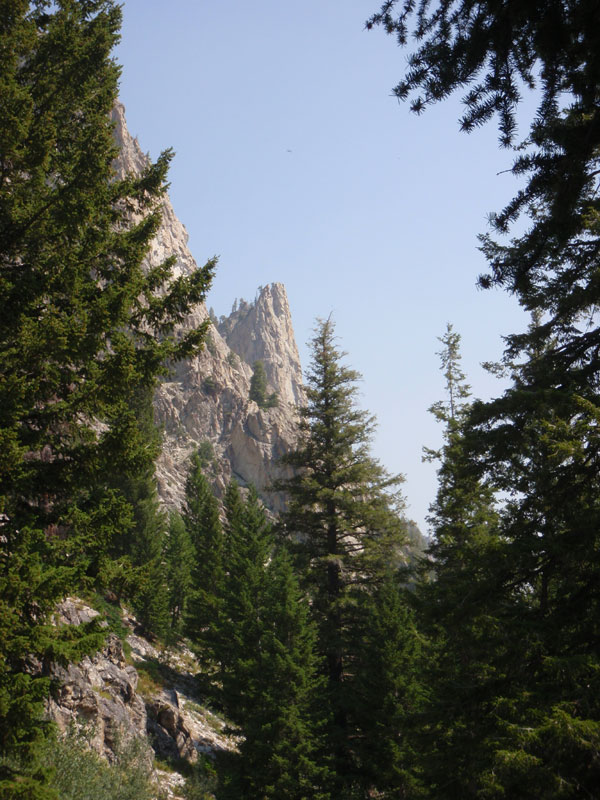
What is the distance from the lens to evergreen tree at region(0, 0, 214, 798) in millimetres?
6215

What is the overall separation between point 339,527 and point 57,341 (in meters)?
13.4

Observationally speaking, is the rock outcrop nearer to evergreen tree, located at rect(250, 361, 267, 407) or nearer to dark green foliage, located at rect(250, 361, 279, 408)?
dark green foliage, located at rect(250, 361, 279, 408)

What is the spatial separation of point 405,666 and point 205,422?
88397 mm

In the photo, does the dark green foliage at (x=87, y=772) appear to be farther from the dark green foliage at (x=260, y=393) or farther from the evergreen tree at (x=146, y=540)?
the dark green foliage at (x=260, y=393)

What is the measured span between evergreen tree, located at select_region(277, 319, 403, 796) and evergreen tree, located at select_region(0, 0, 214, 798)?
10.7 meters

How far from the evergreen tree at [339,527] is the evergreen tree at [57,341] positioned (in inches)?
421

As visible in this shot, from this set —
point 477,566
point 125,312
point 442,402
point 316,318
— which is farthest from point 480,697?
point 316,318

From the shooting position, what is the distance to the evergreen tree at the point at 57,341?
245 inches

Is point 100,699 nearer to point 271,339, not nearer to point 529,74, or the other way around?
point 529,74

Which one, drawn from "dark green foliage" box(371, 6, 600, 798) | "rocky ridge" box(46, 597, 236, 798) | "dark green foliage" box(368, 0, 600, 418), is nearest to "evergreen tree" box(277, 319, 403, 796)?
"rocky ridge" box(46, 597, 236, 798)

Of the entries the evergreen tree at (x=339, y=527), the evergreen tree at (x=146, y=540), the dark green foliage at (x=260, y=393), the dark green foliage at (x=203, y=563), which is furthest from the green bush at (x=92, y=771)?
the dark green foliage at (x=260, y=393)

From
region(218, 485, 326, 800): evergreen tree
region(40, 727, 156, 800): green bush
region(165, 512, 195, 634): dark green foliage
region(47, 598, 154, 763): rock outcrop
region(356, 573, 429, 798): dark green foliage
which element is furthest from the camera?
region(165, 512, 195, 634): dark green foliage

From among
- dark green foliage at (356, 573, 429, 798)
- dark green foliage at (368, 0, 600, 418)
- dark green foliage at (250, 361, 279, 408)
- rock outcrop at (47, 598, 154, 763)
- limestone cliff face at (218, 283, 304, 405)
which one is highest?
limestone cliff face at (218, 283, 304, 405)

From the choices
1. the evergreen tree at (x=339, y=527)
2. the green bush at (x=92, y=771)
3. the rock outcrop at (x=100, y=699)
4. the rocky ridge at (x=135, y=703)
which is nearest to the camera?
the green bush at (x=92, y=771)
